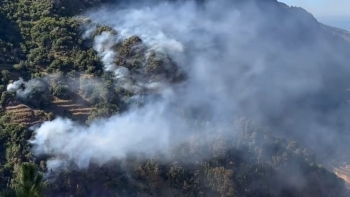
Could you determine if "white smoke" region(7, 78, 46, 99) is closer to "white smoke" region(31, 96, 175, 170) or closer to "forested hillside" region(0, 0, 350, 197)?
"forested hillside" region(0, 0, 350, 197)

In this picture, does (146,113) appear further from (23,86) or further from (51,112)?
(23,86)

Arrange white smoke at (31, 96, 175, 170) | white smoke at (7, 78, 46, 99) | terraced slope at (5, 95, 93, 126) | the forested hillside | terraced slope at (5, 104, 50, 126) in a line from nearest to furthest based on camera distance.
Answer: white smoke at (31, 96, 175, 170), the forested hillside, terraced slope at (5, 104, 50, 126), terraced slope at (5, 95, 93, 126), white smoke at (7, 78, 46, 99)

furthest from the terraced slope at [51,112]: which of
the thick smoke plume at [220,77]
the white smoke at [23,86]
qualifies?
the thick smoke plume at [220,77]

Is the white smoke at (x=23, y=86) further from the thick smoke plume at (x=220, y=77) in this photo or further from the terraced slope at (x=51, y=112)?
the thick smoke plume at (x=220, y=77)

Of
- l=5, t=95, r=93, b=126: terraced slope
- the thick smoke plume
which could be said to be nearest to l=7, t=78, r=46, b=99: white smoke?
l=5, t=95, r=93, b=126: terraced slope

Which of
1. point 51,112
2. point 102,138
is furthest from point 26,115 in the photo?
point 102,138
